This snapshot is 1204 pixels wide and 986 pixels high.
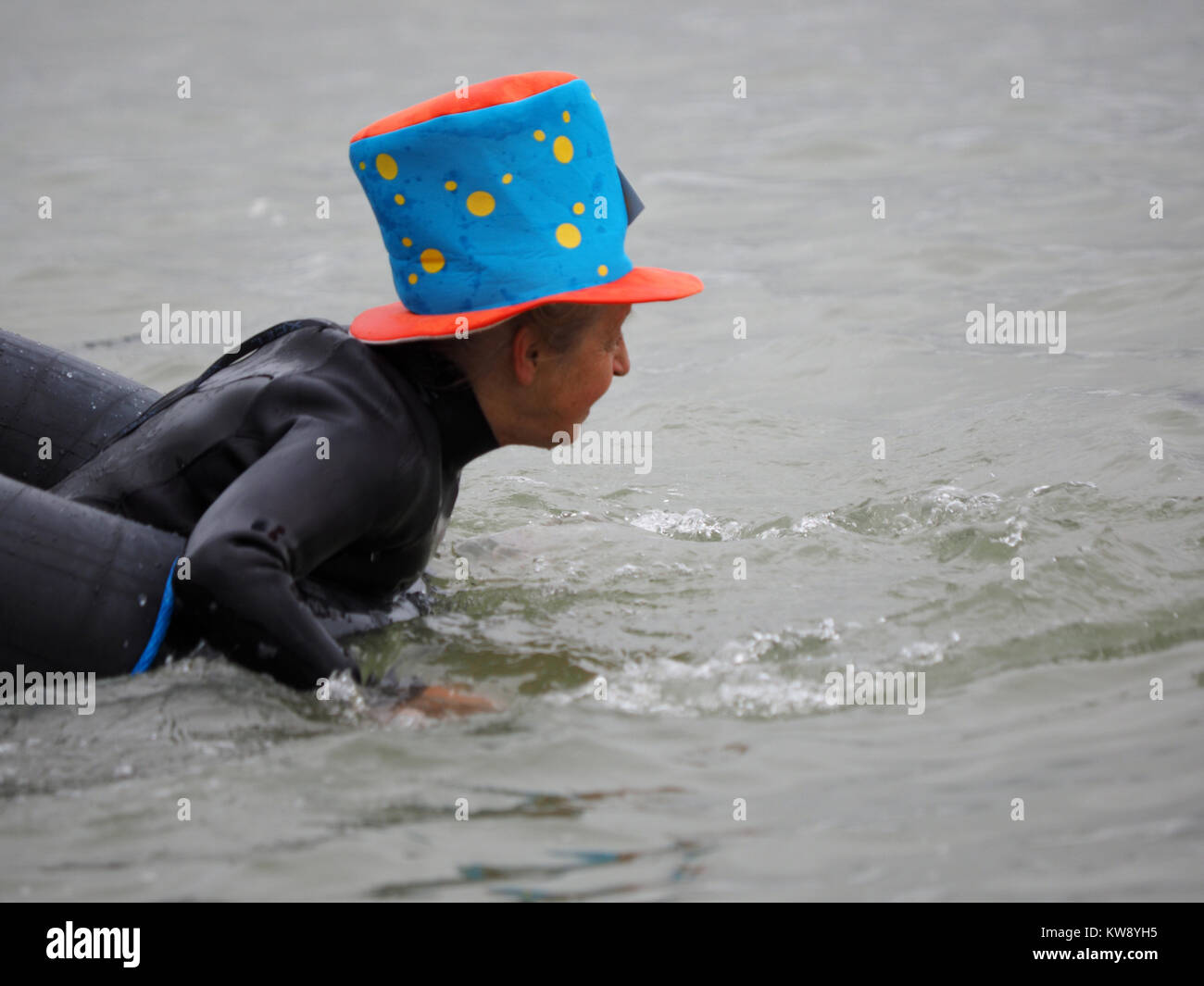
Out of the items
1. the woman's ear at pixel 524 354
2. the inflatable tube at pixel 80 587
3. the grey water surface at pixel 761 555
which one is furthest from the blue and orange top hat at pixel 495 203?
the grey water surface at pixel 761 555

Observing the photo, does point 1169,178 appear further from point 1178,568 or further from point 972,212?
point 1178,568

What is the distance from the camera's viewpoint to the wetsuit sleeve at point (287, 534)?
7.99 feet

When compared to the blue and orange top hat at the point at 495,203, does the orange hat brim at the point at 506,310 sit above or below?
below

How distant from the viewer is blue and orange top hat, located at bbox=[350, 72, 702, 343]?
2.63 m

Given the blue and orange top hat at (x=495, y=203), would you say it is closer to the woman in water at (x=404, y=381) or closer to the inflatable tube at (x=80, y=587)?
the woman in water at (x=404, y=381)

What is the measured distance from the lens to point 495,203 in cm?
265

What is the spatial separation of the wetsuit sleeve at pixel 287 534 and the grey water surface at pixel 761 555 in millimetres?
184

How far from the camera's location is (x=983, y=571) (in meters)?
3.39

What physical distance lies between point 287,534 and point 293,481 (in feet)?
0.31

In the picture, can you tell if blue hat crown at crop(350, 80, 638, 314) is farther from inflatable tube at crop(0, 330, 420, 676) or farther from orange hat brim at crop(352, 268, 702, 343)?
inflatable tube at crop(0, 330, 420, 676)

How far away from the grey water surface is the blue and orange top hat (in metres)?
0.78

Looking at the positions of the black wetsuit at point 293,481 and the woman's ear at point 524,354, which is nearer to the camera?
the black wetsuit at point 293,481

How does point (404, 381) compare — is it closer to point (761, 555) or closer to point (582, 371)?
point (582, 371)
